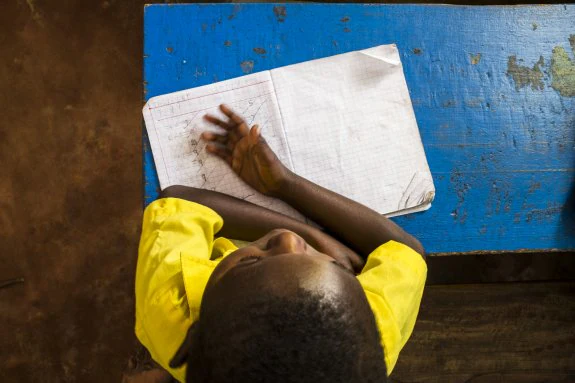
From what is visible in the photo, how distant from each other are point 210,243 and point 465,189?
49 centimetres

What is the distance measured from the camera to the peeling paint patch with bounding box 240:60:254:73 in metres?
0.92

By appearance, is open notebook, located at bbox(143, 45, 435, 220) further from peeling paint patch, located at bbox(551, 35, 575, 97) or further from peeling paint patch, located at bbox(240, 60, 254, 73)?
peeling paint patch, located at bbox(551, 35, 575, 97)

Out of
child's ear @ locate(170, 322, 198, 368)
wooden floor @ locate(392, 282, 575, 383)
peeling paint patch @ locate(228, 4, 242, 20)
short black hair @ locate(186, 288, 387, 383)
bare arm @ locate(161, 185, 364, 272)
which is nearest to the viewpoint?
short black hair @ locate(186, 288, 387, 383)

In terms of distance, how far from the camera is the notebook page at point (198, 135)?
889 mm

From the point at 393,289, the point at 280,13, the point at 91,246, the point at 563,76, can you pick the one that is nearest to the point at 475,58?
the point at 563,76

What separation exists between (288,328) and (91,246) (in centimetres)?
112

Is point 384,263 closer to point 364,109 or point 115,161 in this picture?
point 364,109

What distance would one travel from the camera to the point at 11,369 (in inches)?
56.1

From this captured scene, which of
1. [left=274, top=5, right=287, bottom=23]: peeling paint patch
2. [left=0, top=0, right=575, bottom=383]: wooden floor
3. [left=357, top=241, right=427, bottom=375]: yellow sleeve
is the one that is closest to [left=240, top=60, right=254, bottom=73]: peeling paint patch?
[left=274, top=5, right=287, bottom=23]: peeling paint patch

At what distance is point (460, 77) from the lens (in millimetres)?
947

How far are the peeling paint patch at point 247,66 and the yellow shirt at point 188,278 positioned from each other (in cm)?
29

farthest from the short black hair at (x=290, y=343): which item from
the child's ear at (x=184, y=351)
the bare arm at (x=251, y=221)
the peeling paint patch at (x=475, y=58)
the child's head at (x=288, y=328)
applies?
the peeling paint patch at (x=475, y=58)

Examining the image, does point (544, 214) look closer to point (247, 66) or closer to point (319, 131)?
point (319, 131)

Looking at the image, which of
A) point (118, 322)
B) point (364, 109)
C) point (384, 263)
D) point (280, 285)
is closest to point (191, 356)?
point (280, 285)
